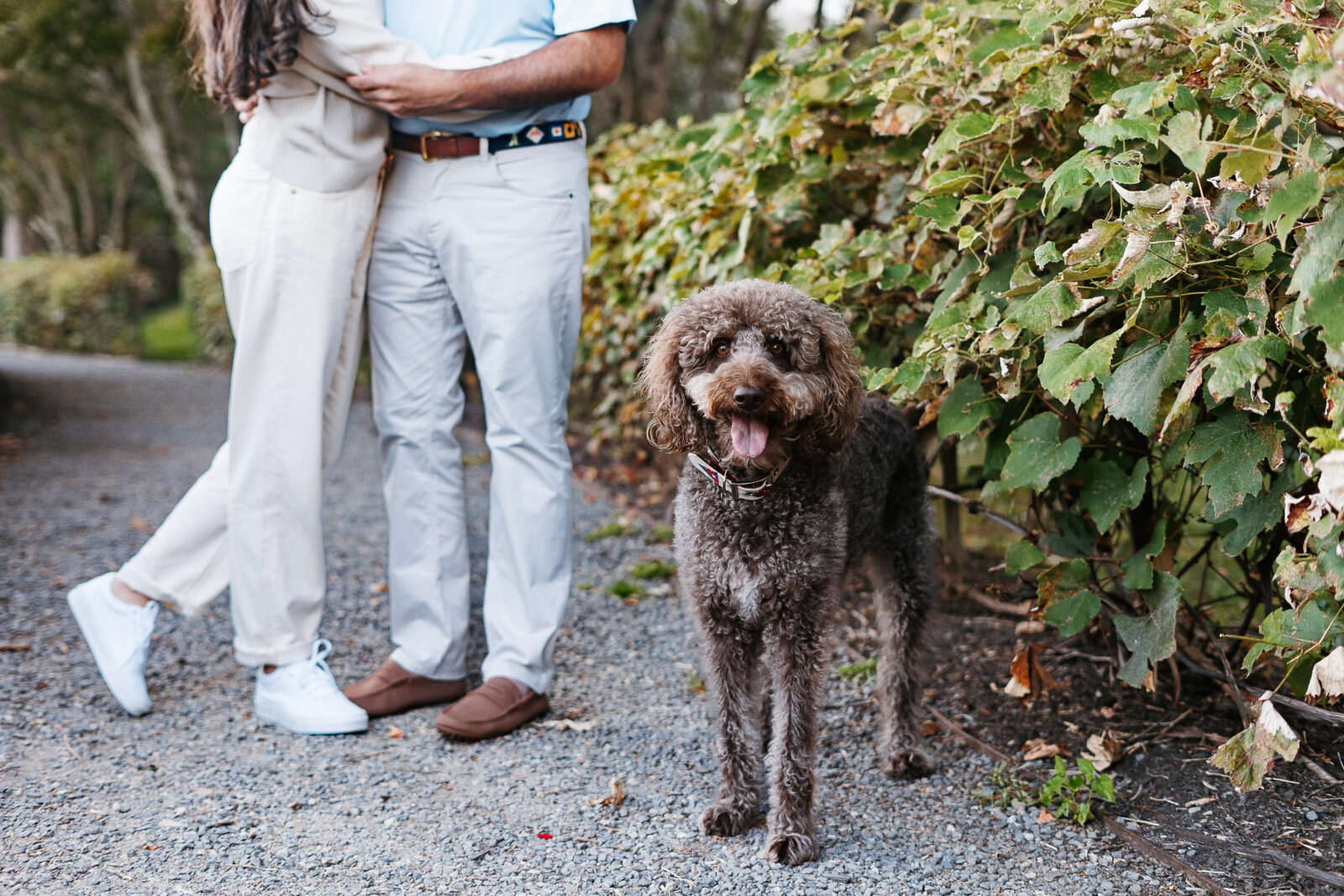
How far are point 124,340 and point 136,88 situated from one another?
171 inches

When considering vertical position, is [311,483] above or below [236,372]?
below

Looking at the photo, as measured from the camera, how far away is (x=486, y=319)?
2953 millimetres

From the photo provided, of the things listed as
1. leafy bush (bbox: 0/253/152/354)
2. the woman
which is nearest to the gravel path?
the woman

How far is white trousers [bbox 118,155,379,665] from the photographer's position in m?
2.84

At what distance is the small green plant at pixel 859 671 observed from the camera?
343 cm

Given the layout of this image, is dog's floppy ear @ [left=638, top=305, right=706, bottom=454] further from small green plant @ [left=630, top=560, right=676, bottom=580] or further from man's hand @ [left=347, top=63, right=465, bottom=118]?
small green plant @ [left=630, top=560, right=676, bottom=580]

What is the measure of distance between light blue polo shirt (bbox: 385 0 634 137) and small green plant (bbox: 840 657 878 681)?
2033mm

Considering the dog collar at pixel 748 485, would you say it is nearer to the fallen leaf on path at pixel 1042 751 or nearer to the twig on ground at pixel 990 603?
the fallen leaf on path at pixel 1042 751

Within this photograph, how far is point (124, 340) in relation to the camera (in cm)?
1802

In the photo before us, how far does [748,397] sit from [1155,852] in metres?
1.40

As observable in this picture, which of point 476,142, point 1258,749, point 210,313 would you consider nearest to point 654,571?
point 476,142

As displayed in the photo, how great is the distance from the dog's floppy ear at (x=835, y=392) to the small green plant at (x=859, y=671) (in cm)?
125

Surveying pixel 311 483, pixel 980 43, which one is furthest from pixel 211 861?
pixel 980 43

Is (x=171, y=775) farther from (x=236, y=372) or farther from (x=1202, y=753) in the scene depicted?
(x=1202, y=753)
